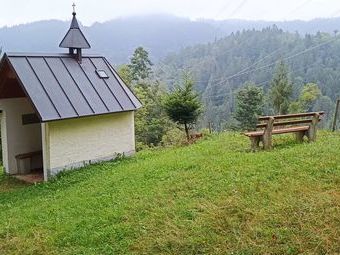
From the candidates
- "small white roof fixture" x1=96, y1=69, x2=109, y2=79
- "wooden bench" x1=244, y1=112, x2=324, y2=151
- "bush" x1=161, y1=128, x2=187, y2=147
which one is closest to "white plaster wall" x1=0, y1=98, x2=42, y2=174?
"small white roof fixture" x1=96, y1=69, x2=109, y2=79

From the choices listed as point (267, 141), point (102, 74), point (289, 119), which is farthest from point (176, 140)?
point (267, 141)

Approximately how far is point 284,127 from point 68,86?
22.3ft

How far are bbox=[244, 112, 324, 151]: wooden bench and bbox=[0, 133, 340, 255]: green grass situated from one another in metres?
0.37

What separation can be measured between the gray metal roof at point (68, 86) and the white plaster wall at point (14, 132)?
1.76 m

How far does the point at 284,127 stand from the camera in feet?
39.7

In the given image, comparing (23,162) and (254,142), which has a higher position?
(254,142)

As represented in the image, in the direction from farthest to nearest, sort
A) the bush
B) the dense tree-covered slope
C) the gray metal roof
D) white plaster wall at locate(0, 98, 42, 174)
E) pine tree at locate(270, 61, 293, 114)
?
the dense tree-covered slope → pine tree at locate(270, 61, 293, 114) → the bush → white plaster wall at locate(0, 98, 42, 174) → the gray metal roof

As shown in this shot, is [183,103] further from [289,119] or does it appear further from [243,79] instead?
[243,79]

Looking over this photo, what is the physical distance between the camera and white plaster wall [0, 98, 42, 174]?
14.5 meters

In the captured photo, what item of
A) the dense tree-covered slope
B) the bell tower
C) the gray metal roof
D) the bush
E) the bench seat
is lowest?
the bush

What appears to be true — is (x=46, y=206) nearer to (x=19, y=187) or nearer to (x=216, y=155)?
(x=19, y=187)

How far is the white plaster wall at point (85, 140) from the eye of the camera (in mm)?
12875

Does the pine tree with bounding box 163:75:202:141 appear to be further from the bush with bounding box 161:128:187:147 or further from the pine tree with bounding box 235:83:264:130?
the pine tree with bounding box 235:83:264:130

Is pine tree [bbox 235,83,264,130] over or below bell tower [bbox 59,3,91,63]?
below
